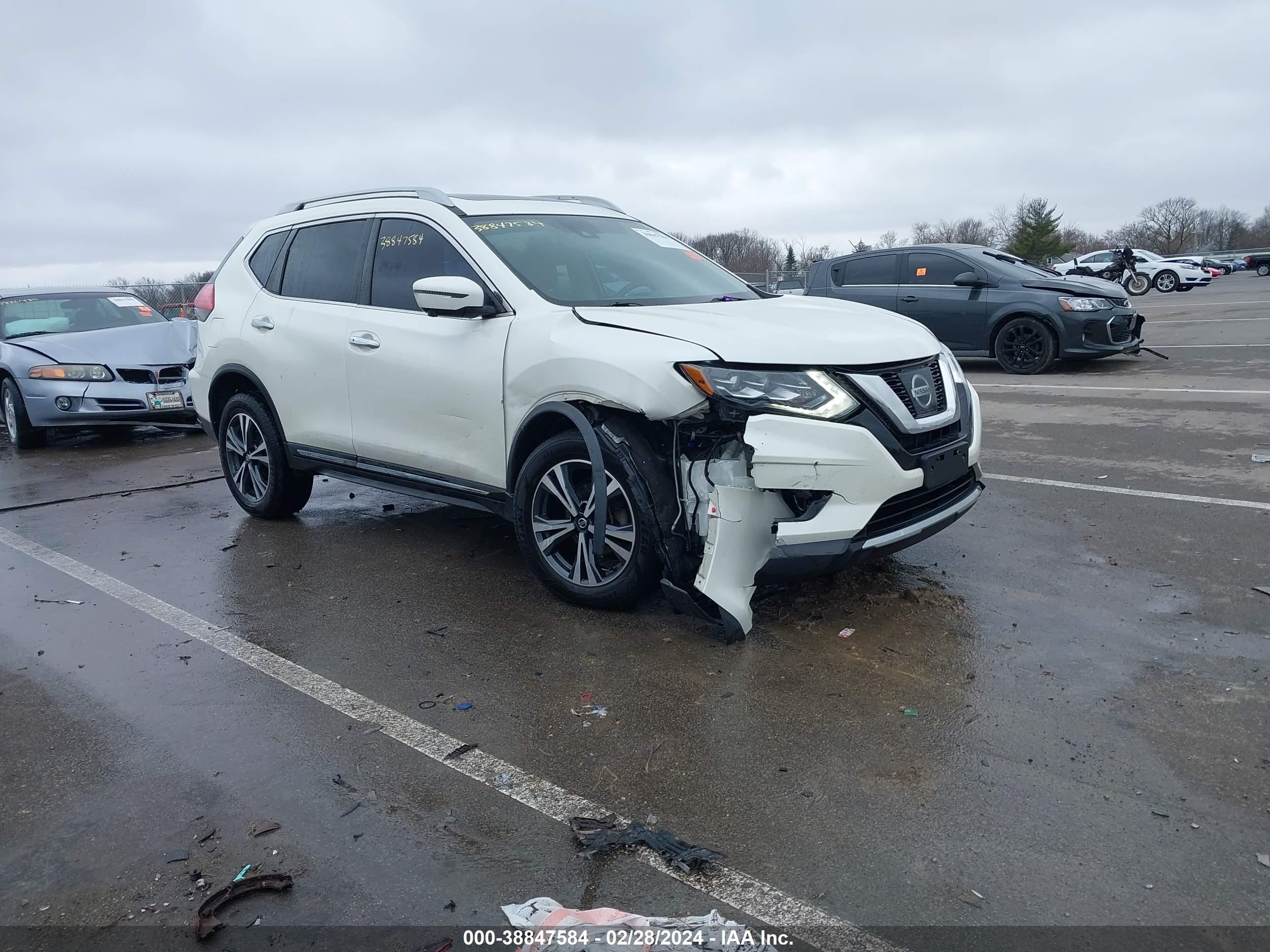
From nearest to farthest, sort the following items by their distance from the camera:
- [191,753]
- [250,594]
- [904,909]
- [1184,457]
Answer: [904,909], [191,753], [250,594], [1184,457]

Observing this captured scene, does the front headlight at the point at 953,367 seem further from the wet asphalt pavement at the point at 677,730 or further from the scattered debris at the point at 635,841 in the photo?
the scattered debris at the point at 635,841

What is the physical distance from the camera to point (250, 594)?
205 inches

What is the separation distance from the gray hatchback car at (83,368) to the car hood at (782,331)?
24.5ft

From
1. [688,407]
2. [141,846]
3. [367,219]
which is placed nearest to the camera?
[141,846]

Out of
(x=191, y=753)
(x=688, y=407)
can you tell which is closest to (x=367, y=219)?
(x=688, y=407)

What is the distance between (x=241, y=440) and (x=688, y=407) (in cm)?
394

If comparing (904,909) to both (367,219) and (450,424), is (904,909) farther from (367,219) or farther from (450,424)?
(367,219)

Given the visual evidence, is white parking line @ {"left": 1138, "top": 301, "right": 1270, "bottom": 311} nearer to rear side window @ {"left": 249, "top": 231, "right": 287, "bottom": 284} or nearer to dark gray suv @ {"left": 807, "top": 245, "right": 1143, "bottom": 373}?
dark gray suv @ {"left": 807, "top": 245, "right": 1143, "bottom": 373}

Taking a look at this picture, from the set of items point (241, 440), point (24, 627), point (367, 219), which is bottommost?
point (24, 627)

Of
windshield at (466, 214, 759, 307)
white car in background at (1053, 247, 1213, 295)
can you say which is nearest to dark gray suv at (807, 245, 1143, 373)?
windshield at (466, 214, 759, 307)

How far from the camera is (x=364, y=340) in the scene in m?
5.38

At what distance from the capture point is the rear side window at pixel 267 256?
6301 millimetres

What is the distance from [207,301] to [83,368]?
4414mm

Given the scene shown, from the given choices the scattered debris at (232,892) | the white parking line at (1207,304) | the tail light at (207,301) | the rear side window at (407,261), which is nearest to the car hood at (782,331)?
the rear side window at (407,261)
